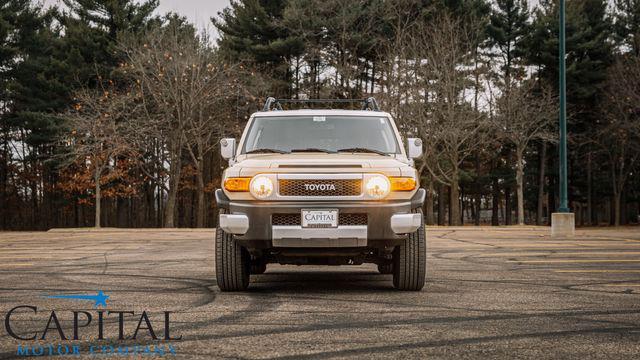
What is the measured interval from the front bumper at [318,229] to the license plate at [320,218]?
0.04 m

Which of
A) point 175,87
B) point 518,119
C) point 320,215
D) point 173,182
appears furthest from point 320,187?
point 518,119

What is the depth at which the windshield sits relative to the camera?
26.1 ft

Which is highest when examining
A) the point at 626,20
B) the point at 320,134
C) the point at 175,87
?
the point at 626,20

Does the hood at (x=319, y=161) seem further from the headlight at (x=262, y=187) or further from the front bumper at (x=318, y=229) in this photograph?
the front bumper at (x=318, y=229)

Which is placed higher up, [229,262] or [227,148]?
[227,148]

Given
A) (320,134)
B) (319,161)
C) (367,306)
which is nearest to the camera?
(367,306)

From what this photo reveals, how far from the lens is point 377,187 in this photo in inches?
263

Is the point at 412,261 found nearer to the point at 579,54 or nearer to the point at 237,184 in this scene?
the point at 237,184

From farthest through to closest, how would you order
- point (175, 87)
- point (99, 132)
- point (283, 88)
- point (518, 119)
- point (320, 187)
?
point (283, 88) < point (518, 119) < point (175, 87) < point (99, 132) < point (320, 187)

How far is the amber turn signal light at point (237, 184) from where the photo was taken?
673cm

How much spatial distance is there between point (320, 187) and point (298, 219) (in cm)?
38

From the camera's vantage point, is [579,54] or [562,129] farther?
[579,54]

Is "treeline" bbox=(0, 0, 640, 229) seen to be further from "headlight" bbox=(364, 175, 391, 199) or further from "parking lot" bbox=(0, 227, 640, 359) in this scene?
"headlight" bbox=(364, 175, 391, 199)

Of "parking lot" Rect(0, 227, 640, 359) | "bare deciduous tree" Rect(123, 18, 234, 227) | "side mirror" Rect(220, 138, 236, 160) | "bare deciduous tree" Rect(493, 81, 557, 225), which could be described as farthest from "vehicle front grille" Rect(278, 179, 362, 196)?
"bare deciduous tree" Rect(493, 81, 557, 225)
